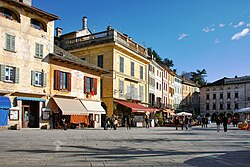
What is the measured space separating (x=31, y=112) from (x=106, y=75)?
12.8m

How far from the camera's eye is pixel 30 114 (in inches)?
1025

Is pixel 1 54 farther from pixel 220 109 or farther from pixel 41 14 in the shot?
pixel 220 109

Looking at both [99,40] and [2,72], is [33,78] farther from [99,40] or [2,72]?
[99,40]

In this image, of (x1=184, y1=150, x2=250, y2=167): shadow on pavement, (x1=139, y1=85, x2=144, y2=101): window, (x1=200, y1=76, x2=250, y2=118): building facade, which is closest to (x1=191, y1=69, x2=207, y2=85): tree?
(x1=200, y1=76, x2=250, y2=118): building facade

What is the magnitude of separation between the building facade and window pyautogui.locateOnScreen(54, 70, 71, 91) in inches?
2223

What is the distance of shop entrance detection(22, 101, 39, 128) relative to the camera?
25250mm

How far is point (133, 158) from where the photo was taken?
9.34 meters

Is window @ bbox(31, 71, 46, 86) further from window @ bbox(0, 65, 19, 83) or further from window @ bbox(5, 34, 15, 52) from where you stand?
window @ bbox(5, 34, 15, 52)

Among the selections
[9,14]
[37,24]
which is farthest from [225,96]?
[9,14]

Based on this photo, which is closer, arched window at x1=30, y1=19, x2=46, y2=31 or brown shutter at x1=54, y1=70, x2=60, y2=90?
Answer: arched window at x1=30, y1=19, x2=46, y2=31

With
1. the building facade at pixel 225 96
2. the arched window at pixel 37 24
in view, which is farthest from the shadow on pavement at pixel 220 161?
the building facade at pixel 225 96

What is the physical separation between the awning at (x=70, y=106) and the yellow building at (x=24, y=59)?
1.51 m

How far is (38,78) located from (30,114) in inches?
129

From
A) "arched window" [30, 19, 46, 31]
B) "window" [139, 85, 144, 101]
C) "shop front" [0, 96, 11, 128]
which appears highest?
"arched window" [30, 19, 46, 31]
